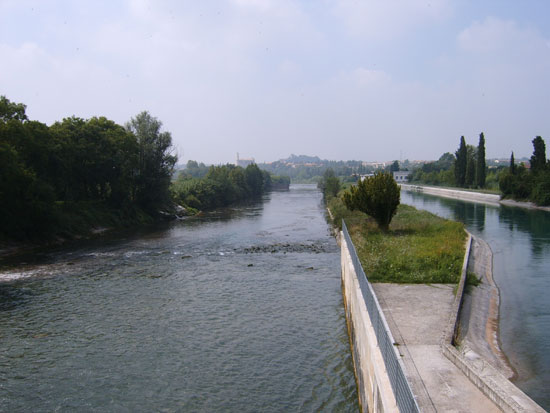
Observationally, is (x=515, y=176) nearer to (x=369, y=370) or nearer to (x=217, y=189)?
(x=217, y=189)

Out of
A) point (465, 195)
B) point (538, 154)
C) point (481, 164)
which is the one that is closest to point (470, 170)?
point (481, 164)

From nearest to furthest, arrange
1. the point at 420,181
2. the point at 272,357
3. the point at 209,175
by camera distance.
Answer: the point at 272,357 < the point at 209,175 < the point at 420,181

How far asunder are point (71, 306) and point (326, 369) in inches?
449

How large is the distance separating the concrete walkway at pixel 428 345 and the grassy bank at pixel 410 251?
1.13m

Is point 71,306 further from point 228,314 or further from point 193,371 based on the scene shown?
point 193,371

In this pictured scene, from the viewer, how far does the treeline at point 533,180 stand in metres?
61.4

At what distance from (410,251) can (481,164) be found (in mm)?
79021

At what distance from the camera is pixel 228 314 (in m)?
18.3

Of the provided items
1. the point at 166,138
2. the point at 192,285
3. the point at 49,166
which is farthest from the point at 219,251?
the point at 166,138

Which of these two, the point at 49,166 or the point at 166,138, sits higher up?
the point at 166,138

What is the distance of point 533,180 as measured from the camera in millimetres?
66125

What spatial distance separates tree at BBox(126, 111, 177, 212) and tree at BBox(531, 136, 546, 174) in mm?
51764

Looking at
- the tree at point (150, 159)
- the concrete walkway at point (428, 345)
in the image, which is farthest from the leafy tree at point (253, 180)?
the concrete walkway at point (428, 345)

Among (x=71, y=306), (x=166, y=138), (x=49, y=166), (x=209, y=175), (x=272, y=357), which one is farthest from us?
(x=209, y=175)
